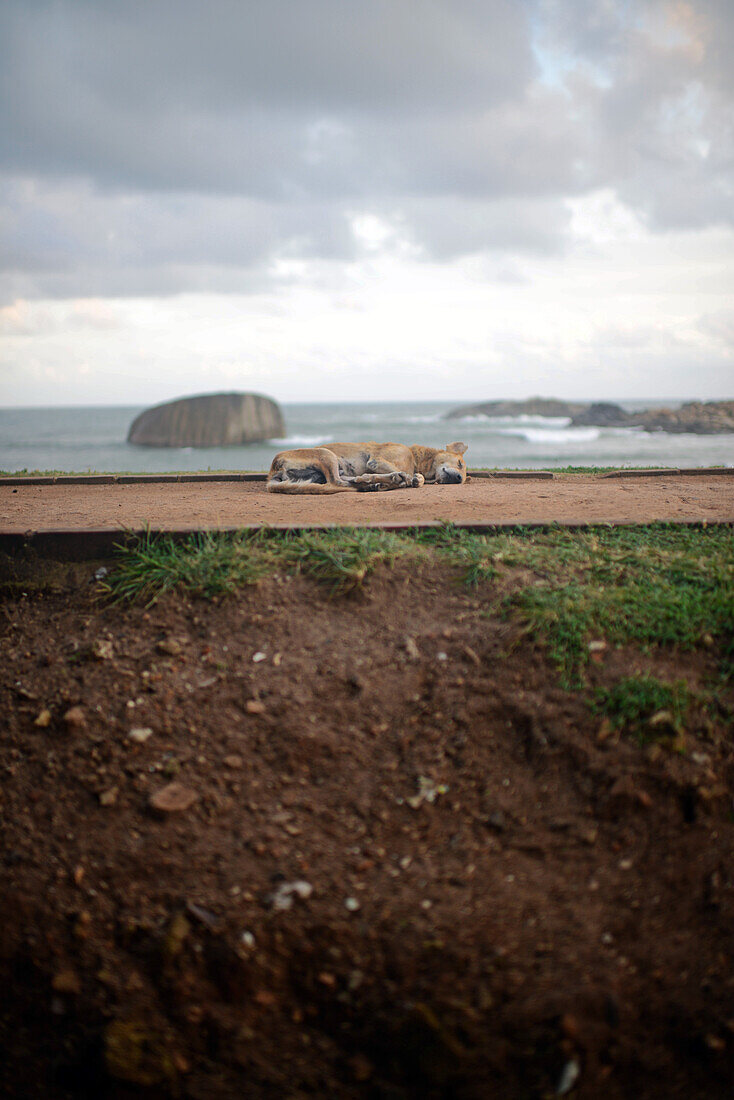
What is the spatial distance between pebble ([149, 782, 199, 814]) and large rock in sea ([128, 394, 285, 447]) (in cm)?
2679

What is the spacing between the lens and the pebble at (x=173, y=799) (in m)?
2.66

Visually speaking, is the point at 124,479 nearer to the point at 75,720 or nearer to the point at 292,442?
the point at 75,720

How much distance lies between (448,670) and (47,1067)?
6.85ft

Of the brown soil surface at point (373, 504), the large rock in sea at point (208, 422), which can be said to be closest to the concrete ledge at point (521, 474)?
the brown soil surface at point (373, 504)

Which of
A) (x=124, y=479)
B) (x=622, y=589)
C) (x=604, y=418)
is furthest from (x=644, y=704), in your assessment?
(x=604, y=418)

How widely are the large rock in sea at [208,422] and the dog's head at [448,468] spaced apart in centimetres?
2156

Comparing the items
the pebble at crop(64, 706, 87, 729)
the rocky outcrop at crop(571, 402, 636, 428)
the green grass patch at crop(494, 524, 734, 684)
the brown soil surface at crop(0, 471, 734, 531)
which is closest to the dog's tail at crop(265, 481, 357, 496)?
the brown soil surface at crop(0, 471, 734, 531)

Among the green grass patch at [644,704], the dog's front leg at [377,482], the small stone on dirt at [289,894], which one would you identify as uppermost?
the dog's front leg at [377,482]

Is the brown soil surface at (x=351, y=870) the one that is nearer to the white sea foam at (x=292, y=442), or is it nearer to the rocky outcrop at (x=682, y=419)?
the white sea foam at (x=292, y=442)

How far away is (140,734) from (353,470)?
5.07m

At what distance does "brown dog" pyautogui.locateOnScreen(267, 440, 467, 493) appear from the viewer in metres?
7.14

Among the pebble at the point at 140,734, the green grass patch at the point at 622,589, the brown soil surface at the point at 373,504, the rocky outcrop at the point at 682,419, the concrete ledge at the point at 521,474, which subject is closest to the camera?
the pebble at the point at 140,734

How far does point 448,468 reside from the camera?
26.1 ft

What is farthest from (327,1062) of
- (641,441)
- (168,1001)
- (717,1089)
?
(641,441)
